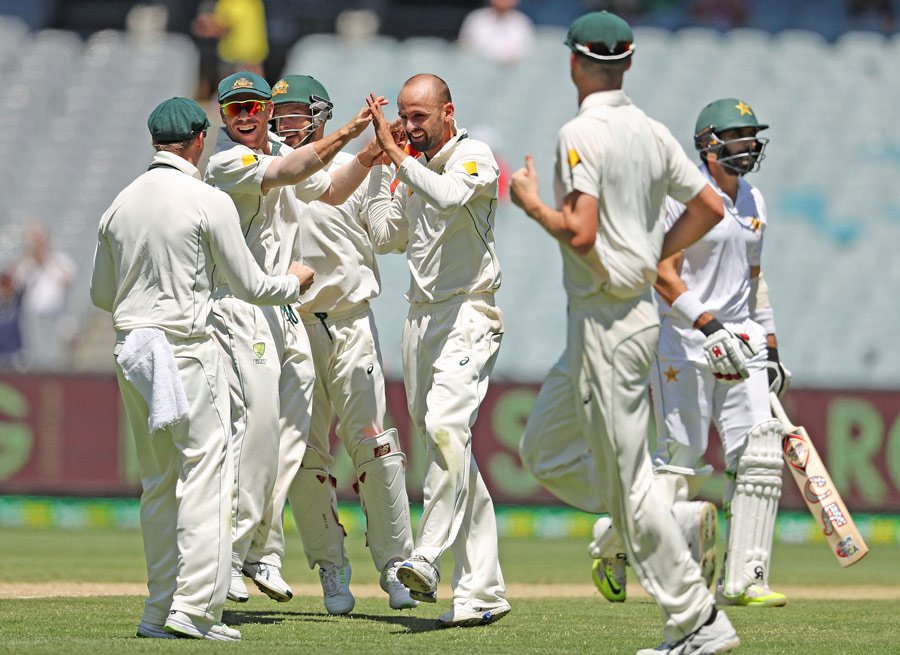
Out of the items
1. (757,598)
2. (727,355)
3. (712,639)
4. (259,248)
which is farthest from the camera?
(757,598)

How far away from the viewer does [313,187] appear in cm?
741

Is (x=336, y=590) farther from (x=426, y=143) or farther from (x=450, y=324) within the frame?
(x=426, y=143)

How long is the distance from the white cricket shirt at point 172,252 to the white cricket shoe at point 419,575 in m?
1.25

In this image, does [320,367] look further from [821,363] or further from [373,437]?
[821,363]

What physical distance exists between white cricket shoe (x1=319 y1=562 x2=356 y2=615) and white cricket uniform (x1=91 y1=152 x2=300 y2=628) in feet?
4.92

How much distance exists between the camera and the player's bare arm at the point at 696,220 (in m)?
5.97

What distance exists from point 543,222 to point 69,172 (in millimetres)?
14748

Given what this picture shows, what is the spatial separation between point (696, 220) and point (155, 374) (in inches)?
82.7

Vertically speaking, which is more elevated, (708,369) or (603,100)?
(603,100)

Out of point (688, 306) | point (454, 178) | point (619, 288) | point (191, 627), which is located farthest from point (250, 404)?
point (619, 288)

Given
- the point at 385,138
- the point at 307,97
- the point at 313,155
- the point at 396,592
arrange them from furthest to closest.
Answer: the point at 307,97, the point at 396,592, the point at 313,155, the point at 385,138

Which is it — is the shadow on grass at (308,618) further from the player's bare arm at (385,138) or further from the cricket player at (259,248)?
the player's bare arm at (385,138)

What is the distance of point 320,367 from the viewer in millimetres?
7871

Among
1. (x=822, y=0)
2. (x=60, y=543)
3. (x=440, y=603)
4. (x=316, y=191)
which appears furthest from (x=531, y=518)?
(x=822, y=0)
